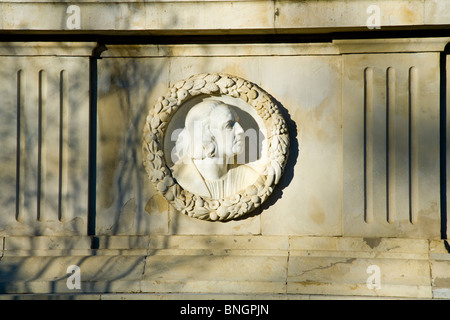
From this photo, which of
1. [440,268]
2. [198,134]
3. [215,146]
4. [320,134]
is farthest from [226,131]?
[440,268]

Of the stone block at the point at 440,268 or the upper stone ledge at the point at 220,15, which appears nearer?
the stone block at the point at 440,268

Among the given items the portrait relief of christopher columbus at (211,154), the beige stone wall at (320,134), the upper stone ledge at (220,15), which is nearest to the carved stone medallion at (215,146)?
the portrait relief of christopher columbus at (211,154)

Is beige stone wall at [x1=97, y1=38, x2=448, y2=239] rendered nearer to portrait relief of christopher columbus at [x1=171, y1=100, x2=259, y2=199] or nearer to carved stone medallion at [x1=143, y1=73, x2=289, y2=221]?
carved stone medallion at [x1=143, y1=73, x2=289, y2=221]

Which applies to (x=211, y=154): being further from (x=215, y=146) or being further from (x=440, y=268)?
(x=440, y=268)

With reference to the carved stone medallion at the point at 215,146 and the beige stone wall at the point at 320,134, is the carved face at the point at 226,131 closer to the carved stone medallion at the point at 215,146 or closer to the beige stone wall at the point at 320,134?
the carved stone medallion at the point at 215,146

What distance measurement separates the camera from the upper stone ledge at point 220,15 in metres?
8.87

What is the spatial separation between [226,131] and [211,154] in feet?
0.91

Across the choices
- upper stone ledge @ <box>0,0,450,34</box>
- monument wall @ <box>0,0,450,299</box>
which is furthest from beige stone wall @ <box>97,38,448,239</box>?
upper stone ledge @ <box>0,0,450,34</box>

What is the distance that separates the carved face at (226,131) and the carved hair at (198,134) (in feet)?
0.13

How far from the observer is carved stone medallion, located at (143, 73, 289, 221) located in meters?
9.16

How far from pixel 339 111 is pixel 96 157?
8.19 ft

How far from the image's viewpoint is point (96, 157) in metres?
9.48
